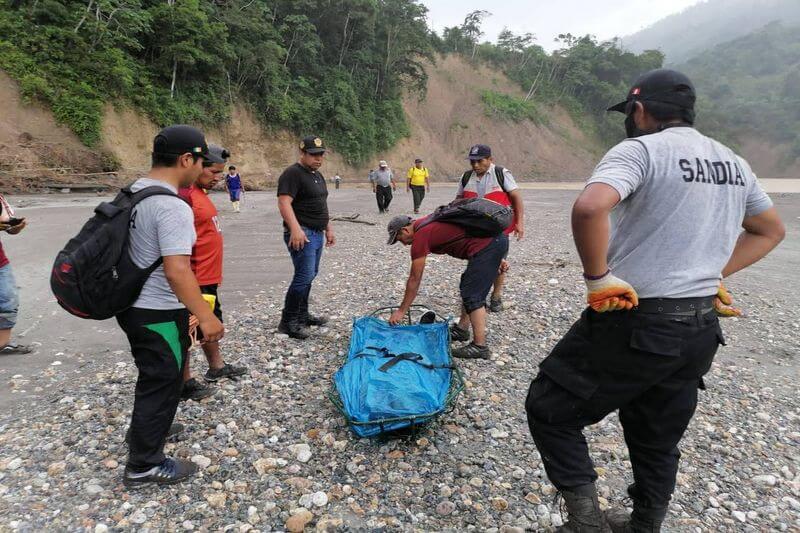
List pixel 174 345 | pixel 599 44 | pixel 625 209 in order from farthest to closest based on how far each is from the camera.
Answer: pixel 599 44 < pixel 174 345 < pixel 625 209

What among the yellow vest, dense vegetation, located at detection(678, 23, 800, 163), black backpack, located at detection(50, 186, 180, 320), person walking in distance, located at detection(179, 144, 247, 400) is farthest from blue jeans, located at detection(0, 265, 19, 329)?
dense vegetation, located at detection(678, 23, 800, 163)

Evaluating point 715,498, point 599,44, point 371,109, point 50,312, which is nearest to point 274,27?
point 371,109

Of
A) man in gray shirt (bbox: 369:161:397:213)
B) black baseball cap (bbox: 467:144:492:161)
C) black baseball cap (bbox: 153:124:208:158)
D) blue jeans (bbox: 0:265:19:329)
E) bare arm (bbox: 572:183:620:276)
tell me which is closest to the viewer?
bare arm (bbox: 572:183:620:276)

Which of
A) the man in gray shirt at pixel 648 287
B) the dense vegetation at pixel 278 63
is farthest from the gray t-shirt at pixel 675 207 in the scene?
the dense vegetation at pixel 278 63

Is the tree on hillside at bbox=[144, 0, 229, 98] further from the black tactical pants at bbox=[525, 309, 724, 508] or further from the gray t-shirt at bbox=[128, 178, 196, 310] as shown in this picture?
the black tactical pants at bbox=[525, 309, 724, 508]

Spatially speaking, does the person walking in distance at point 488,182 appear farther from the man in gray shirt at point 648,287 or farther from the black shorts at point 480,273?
the man in gray shirt at point 648,287

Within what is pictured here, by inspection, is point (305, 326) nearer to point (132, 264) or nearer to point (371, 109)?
point (132, 264)

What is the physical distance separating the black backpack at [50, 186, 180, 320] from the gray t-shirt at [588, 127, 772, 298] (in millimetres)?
2355

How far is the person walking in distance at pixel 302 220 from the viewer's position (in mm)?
4801

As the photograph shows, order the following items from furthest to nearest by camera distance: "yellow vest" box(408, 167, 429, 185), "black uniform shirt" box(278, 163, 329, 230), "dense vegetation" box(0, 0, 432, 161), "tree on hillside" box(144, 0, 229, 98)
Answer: "tree on hillside" box(144, 0, 229, 98) < "dense vegetation" box(0, 0, 432, 161) < "yellow vest" box(408, 167, 429, 185) < "black uniform shirt" box(278, 163, 329, 230)

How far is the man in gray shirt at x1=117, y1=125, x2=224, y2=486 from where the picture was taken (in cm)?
242

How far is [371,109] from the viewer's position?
Result: 42.2 metres

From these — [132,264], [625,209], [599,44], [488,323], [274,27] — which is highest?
[599,44]

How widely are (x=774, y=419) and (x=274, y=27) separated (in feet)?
129
